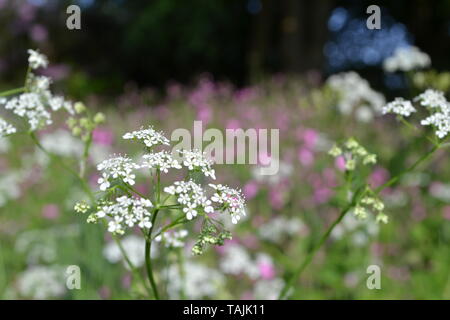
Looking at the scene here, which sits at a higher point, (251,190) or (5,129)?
(5,129)

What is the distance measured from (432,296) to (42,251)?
2.61 metres

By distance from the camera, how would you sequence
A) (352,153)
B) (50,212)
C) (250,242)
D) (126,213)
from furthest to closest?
1. (50,212)
2. (250,242)
3. (352,153)
4. (126,213)

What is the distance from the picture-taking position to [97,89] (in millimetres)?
15961

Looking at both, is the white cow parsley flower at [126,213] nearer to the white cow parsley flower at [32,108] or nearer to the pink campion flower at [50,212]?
the white cow parsley flower at [32,108]

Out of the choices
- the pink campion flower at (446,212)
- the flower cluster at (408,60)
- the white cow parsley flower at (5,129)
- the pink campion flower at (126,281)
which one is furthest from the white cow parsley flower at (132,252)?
the flower cluster at (408,60)

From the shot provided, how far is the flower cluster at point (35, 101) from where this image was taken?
1.68 m

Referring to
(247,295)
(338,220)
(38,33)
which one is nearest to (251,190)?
(247,295)

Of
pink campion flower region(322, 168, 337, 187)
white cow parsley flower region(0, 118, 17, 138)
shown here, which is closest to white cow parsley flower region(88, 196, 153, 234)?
white cow parsley flower region(0, 118, 17, 138)

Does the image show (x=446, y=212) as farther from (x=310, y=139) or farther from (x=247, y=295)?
(x=247, y=295)

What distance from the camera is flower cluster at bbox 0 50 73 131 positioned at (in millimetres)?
1683

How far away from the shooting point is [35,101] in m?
1.72

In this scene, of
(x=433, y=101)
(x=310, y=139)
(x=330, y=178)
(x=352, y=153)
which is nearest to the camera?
(x=433, y=101)
